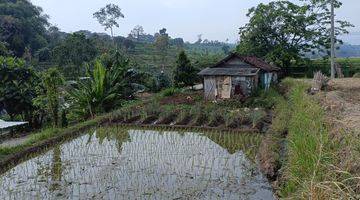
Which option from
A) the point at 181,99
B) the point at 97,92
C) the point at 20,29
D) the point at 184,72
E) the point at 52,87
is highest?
the point at 20,29

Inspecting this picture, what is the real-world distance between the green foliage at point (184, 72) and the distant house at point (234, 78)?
125 inches

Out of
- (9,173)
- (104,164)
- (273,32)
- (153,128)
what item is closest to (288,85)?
(273,32)

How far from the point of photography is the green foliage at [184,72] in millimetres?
21781

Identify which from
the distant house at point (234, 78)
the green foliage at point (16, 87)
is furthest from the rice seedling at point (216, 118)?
the green foliage at point (16, 87)

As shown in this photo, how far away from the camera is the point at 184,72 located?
71.7 ft

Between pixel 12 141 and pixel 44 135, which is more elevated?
pixel 44 135

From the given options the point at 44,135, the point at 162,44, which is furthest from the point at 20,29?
the point at 44,135

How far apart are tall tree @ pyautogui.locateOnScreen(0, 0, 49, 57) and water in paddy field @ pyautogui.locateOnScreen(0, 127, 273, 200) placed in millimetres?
27201

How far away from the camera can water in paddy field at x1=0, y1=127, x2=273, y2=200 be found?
664 cm

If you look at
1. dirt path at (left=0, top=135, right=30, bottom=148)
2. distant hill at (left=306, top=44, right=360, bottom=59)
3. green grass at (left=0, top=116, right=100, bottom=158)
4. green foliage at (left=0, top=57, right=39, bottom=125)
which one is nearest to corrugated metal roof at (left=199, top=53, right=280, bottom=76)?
green grass at (left=0, top=116, right=100, bottom=158)

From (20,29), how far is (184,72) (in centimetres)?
2218

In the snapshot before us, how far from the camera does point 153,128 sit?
1222 centimetres

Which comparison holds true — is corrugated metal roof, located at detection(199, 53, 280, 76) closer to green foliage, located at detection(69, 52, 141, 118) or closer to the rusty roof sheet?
the rusty roof sheet

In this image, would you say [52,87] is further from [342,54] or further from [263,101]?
[342,54]
